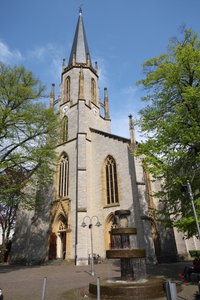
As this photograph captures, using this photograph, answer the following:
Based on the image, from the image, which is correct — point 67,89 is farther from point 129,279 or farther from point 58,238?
point 129,279

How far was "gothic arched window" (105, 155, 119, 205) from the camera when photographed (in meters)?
21.1

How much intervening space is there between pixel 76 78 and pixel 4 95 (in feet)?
64.0

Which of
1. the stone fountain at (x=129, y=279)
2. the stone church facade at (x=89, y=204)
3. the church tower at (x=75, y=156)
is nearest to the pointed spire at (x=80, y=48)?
the church tower at (x=75, y=156)

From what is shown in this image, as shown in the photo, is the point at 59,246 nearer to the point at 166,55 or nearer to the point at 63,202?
the point at 63,202

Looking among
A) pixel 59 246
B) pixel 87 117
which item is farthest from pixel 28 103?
pixel 59 246

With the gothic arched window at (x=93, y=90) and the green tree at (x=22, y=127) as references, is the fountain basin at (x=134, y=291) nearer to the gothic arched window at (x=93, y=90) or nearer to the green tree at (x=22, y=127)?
the green tree at (x=22, y=127)

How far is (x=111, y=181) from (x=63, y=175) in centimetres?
580

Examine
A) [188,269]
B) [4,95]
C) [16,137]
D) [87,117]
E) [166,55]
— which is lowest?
[188,269]

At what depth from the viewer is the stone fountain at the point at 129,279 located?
692cm

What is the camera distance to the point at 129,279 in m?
8.49

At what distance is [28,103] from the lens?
1443 centimetres

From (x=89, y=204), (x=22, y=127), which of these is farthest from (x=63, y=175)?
(x=22, y=127)

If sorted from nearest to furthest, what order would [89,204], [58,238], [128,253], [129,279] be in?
[128,253] → [129,279] → [89,204] → [58,238]

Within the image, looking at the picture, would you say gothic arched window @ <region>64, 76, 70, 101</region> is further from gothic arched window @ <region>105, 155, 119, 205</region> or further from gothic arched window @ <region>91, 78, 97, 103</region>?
gothic arched window @ <region>105, 155, 119, 205</region>
